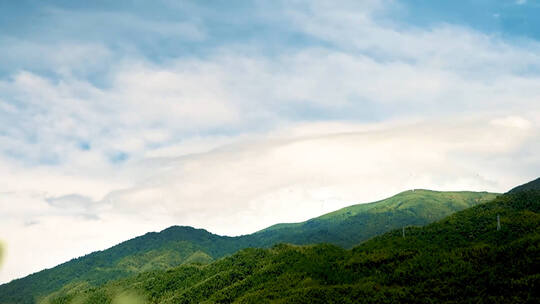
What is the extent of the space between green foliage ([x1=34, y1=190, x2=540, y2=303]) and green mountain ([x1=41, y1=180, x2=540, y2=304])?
0.24 m

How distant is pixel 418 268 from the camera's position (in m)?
124

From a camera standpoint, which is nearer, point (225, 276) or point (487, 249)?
point (487, 249)

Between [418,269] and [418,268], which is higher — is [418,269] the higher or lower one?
the lower one

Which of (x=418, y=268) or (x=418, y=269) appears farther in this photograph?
(x=418, y=268)

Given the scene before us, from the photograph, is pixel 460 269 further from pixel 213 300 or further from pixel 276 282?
pixel 213 300

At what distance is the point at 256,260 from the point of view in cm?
19750

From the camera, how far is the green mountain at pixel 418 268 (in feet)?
349

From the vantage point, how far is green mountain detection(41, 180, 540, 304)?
106 meters

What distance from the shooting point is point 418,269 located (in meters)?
124

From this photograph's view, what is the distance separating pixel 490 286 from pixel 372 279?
33634 mm

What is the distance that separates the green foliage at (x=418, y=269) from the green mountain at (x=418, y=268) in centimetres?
24

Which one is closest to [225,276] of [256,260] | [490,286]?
[256,260]

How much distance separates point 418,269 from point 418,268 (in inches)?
24.0

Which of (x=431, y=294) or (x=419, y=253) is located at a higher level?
(x=419, y=253)
